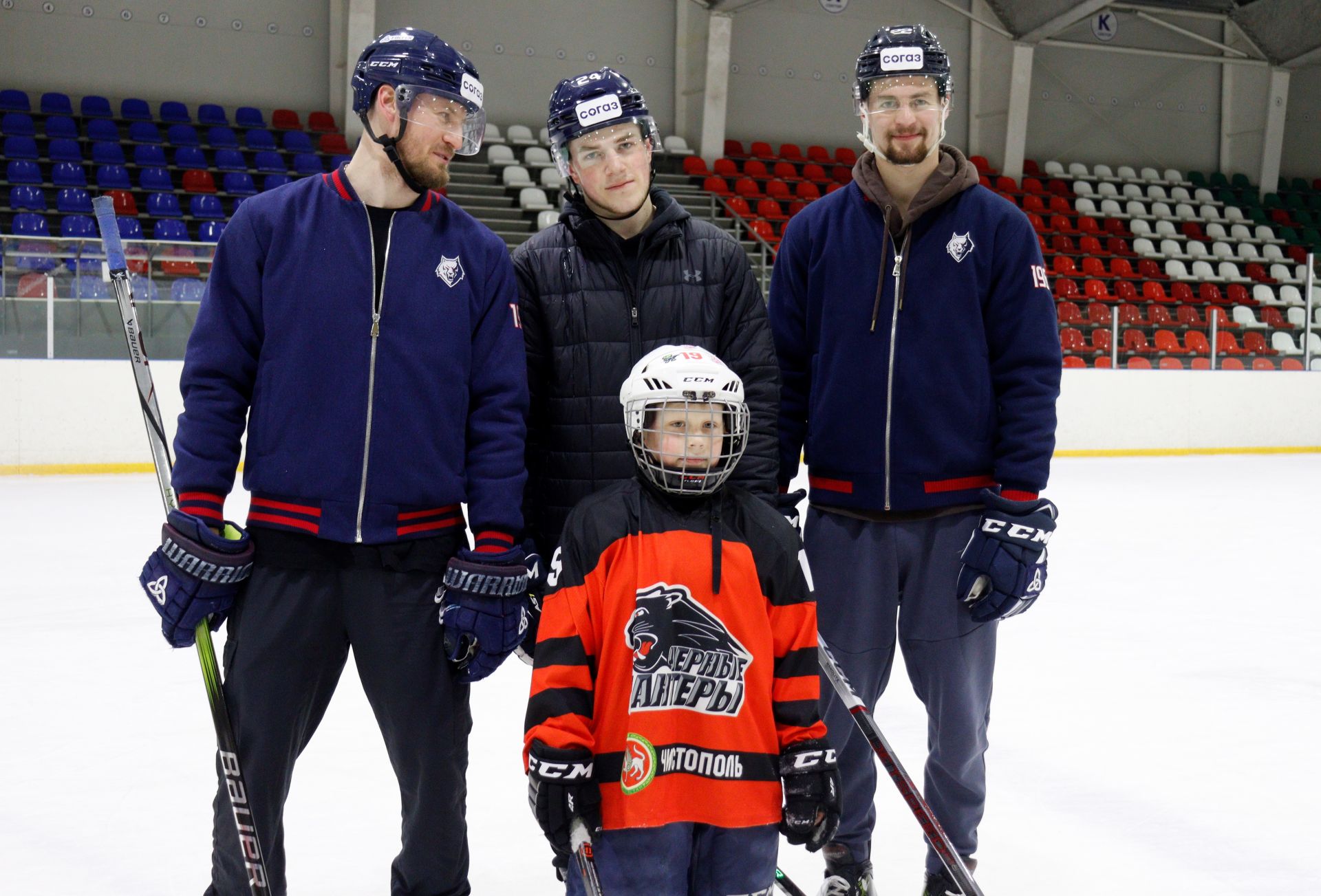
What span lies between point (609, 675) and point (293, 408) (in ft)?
2.06

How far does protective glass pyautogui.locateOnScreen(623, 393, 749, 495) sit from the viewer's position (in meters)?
1.71

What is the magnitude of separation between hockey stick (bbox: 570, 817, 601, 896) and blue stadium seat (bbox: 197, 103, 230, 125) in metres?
12.2

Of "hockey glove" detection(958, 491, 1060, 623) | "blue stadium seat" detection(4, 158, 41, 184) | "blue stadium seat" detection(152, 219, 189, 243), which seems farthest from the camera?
"blue stadium seat" detection(4, 158, 41, 184)

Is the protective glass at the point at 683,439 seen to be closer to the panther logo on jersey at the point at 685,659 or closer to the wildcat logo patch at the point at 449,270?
the panther logo on jersey at the point at 685,659

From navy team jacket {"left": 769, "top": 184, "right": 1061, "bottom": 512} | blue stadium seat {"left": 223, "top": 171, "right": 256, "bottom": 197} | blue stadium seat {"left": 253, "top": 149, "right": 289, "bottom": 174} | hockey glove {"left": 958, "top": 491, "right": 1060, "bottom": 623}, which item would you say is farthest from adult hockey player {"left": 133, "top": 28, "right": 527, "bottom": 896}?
blue stadium seat {"left": 253, "top": 149, "right": 289, "bottom": 174}

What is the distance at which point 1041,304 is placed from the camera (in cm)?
216

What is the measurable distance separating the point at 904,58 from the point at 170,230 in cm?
1008

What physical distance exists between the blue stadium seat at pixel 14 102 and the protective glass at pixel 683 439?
12093 mm

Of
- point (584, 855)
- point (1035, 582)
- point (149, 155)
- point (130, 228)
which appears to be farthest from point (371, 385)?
point (149, 155)

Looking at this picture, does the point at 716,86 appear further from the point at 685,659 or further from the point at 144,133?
the point at 685,659

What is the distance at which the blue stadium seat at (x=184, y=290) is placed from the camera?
766 centimetres

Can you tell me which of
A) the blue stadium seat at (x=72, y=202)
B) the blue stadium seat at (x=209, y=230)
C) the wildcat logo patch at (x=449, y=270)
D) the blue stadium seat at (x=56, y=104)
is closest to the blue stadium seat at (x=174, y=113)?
the blue stadium seat at (x=56, y=104)

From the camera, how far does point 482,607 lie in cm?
186

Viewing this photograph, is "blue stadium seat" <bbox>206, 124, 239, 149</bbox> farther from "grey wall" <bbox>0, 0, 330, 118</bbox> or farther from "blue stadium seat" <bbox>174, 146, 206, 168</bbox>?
"grey wall" <bbox>0, 0, 330, 118</bbox>
